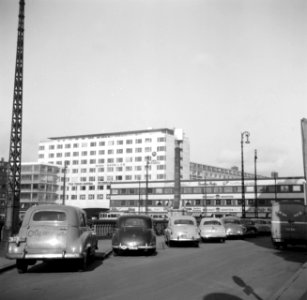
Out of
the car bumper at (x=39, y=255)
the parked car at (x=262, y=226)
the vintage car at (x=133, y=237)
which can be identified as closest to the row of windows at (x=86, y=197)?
the parked car at (x=262, y=226)

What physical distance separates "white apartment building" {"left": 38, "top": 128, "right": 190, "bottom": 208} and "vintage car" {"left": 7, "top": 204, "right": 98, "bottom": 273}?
105 meters

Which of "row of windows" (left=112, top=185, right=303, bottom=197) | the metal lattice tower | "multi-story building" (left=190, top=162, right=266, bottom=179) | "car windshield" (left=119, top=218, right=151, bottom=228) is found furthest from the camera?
"multi-story building" (left=190, top=162, right=266, bottom=179)

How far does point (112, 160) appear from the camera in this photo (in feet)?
416

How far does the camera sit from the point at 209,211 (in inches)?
3812

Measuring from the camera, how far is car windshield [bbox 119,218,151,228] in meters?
17.2

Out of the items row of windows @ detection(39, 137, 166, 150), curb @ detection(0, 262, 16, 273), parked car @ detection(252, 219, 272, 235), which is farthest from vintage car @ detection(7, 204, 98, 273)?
row of windows @ detection(39, 137, 166, 150)

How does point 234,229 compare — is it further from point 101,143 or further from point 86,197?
point 101,143

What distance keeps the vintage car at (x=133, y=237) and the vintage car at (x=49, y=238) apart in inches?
160

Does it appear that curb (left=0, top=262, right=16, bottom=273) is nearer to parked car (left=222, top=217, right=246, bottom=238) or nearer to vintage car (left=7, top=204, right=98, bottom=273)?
vintage car (left=7, top=204, right=98, bottom=273)

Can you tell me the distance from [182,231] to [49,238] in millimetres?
11046

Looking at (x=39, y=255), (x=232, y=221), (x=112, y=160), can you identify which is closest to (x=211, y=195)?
(x=112, y=160)

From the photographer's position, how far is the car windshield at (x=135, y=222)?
1719cm

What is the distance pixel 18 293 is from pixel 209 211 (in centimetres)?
9033

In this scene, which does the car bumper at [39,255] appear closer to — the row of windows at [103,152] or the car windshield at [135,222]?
the car windshield at [135,222]
